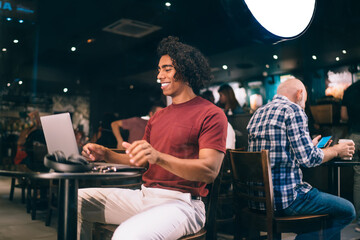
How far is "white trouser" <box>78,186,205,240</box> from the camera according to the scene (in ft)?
4.01

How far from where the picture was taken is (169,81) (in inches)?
66.8

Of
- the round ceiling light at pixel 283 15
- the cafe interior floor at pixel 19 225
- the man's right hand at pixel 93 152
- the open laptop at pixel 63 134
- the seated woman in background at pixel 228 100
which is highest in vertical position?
the round ceiling light at pixel 283 15

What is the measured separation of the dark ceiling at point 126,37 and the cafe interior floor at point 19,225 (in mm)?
995

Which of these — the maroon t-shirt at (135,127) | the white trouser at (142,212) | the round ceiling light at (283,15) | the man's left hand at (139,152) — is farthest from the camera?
the maroon t-shirt at (135,127)

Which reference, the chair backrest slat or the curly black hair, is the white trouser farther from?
the curly black hair

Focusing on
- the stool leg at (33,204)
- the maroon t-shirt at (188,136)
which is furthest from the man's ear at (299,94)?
the stool leg at (33,204)

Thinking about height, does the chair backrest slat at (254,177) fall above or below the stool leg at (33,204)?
above

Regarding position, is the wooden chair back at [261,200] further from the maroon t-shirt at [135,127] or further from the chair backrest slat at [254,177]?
the maroon t-shirt at [135,127]

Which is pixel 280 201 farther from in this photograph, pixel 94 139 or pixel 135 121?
pixel 94 139

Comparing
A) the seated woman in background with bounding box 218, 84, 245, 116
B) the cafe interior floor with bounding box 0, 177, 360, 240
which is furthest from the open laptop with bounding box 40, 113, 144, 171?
the seated woman in background with bounding box 218, 84, 245, 116

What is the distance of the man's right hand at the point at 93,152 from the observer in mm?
1474

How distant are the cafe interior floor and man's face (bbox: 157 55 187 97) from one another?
5.17 feet

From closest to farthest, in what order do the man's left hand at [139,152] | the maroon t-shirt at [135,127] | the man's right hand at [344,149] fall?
the man's left hand at [139,152]
the man's right hand at [344,149]
the maroon t-shirt at [135,127]

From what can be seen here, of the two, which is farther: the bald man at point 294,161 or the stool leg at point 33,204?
the stool leg at point 33,204
